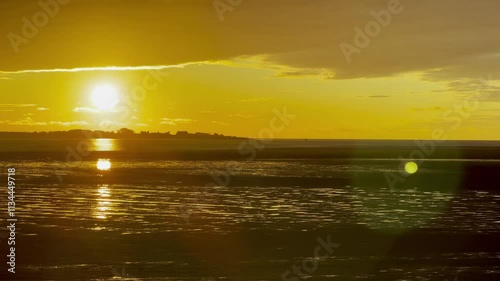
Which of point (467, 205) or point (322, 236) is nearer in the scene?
point (322, 236)

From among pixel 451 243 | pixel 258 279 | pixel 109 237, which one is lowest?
pixel 258 279

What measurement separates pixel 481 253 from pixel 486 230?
6.57m

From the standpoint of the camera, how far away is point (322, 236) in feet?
110

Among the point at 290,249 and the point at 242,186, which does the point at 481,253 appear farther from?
the point at 242,186

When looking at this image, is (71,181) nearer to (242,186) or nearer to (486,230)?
(242,186)

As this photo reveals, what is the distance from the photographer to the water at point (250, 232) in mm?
25781

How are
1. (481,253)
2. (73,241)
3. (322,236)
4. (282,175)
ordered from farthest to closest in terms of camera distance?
(282,175), (322,236), (73,241), (481,253)

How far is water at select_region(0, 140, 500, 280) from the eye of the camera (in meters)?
25.8

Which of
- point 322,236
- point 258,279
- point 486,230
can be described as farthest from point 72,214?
point 486,230

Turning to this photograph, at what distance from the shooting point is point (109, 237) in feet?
107

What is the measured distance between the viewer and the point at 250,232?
34375mm

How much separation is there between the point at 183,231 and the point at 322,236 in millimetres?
6625

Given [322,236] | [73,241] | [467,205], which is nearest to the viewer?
[73,241]

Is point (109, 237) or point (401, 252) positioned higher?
point (109, 237)
